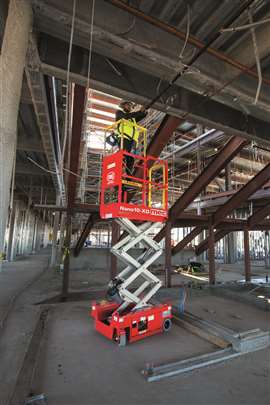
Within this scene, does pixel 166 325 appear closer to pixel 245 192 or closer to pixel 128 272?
pixel 128 272

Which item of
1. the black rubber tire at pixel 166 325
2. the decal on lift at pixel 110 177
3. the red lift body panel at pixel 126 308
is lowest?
the black rubber tire at pixel 166 325

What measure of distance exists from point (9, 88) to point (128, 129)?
271 centimetres

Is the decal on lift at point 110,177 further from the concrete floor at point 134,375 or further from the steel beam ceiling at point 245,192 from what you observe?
the steel beam ceiling at point 245,192

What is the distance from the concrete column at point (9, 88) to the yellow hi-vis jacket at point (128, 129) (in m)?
2.23

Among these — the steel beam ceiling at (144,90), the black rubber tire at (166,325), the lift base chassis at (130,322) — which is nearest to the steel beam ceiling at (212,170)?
the steel beam ceiling at (144,90)

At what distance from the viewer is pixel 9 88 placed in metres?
1.72

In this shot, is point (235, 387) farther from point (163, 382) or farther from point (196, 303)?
point (196, 303)

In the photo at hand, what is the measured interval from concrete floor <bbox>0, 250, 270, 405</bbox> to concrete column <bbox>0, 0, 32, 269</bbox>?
6.41 feet

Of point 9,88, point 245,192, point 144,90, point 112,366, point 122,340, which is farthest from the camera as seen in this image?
point 245,192

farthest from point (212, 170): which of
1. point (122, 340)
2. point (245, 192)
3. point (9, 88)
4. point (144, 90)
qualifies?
point (9, 88)

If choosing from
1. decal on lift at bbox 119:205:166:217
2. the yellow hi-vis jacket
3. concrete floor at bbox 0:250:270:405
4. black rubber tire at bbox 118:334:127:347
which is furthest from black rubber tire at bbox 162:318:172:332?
the yellow hi-vis jacket

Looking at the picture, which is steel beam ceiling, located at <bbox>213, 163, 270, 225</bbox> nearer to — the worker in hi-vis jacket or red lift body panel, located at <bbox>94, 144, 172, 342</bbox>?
red lift body panel, located at <bbox>94, 144, 172, 342</bbox>

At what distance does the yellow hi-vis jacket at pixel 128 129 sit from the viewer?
13.3ft

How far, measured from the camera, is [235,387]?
8.70ft
